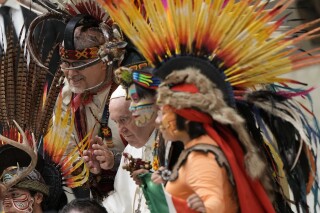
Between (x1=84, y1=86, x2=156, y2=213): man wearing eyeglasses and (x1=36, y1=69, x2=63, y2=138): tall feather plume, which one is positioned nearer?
(x1=84, y1=86, x2=156, y2=213): man wearing eyeglasses

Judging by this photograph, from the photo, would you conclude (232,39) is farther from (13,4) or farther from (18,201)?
(13,4)

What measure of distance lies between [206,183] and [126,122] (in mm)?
1079

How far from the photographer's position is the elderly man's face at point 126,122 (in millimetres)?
4148

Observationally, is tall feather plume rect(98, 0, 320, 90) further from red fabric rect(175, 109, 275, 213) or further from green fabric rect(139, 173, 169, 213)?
green fabric rect(139, 173, 169, 213)

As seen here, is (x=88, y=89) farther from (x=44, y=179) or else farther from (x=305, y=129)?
(x=305, y=129)

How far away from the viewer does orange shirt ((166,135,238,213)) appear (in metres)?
3.12

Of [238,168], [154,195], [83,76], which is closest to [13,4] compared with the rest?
[83,76]

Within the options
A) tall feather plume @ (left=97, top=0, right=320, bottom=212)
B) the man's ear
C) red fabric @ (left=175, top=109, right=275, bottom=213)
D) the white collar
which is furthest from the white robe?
the white collar

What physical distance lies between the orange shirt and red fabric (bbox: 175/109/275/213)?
3 cm

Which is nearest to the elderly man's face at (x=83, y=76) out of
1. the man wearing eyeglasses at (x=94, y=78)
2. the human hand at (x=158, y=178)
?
the man wearing eyeglasses at (x=94, y=78)

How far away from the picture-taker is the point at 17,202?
4367 mm

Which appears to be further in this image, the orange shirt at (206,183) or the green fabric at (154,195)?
the green fabric at (154,195)

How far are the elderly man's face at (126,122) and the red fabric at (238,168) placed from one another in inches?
33.6

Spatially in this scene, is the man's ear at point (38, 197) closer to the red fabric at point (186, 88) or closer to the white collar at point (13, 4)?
the red fabric at point (186, 88)
